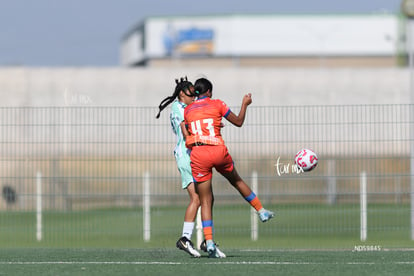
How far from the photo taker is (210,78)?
34750 mm

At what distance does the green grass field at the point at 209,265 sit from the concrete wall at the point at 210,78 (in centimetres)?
2217

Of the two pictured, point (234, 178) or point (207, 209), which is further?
point (234, 178)

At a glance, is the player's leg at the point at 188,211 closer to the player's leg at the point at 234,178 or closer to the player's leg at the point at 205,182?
the player's leg at the point at 205,182

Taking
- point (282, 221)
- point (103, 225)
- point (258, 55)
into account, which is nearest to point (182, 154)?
point (103, 225)

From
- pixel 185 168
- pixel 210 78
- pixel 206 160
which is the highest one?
pixel 210 78

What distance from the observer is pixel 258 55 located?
78.1 meters

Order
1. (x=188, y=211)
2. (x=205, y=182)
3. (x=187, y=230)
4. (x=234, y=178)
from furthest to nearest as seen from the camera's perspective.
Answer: (x=188, y=211) < (x=187, y=230) < (x=234, y=178) < (x=205, y=182)

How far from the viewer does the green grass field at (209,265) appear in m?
9.91

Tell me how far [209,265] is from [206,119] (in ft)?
5.94

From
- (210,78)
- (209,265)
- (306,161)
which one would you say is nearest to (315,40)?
(210,78)

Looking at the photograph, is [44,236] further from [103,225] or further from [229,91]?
[229,91]

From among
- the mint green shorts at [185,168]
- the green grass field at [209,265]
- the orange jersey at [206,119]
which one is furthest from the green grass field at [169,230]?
the orange jersey at [206,119]

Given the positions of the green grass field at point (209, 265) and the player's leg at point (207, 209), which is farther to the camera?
the player's leg at point (207, 209)

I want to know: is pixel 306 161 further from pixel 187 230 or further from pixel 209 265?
pixel 209 265
